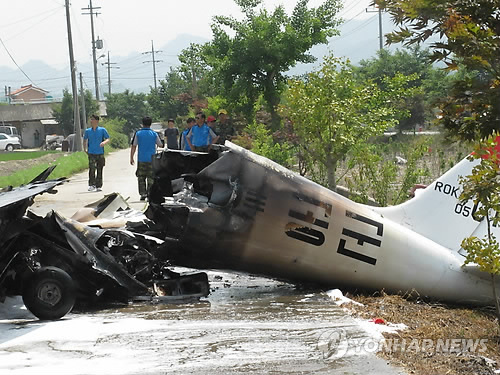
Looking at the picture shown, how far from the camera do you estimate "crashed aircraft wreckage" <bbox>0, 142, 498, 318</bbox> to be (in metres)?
8.16

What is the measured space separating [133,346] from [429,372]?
97.6 inches

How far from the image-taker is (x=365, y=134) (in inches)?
633

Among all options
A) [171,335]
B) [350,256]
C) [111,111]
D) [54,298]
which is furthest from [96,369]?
[111,111]

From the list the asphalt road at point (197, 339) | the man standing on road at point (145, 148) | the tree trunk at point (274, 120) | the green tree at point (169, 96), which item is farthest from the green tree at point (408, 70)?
the asphalt road at point (197, 339)

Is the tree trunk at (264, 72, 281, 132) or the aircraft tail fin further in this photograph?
the tree trunk at (264, 72, 281, 132)

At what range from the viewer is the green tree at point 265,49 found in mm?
24672

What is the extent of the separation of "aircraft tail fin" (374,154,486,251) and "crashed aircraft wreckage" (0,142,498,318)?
0.01 metres

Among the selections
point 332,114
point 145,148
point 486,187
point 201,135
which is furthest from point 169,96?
point 486,187

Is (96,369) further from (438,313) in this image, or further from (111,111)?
(111,111)

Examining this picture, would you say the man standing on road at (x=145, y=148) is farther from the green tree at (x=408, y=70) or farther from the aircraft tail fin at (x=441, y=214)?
the green tree at (x=408, y=70)

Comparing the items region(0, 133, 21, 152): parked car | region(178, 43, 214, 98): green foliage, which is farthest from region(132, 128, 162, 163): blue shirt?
region(0, 133, 21, 152): parked car

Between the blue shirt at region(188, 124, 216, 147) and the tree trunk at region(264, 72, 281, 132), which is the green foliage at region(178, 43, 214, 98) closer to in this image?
the tree trunk at region(264, 72, 281, 132)

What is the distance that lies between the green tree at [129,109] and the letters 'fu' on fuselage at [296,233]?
295 feet

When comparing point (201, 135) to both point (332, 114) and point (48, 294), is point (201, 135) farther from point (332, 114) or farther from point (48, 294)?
point (48, 294)
